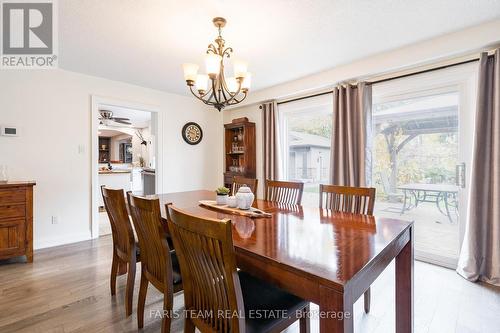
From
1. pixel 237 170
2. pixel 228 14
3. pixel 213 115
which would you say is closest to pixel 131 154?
pixel 213 115

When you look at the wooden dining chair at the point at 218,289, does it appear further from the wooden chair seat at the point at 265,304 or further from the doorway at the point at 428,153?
the doorway at the point at 428,153

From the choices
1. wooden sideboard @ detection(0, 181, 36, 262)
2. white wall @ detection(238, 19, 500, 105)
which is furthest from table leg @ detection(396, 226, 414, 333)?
wooden sideboard @ detection(0, 181, 36, 262)

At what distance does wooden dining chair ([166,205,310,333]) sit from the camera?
0.94 meters

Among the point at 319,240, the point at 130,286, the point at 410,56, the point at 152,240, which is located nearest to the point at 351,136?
the point at 410,56

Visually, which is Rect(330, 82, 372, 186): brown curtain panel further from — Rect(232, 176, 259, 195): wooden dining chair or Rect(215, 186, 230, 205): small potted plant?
Rect(215, 186, 230, 205): small potted plant

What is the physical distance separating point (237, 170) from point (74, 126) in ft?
8.55

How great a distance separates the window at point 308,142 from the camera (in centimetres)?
375

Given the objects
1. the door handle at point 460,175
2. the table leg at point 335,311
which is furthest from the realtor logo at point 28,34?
the door handle at point 460,175

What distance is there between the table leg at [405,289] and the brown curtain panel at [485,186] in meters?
1.40

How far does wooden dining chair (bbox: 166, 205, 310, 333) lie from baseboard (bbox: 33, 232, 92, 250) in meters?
3.10

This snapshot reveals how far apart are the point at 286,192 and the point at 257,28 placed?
161cm

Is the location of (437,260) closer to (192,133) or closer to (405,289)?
(405,289)

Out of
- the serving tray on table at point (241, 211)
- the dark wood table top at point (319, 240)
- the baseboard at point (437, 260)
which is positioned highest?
the serving tray on table at point (241, 211)

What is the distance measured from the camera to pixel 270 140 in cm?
424
